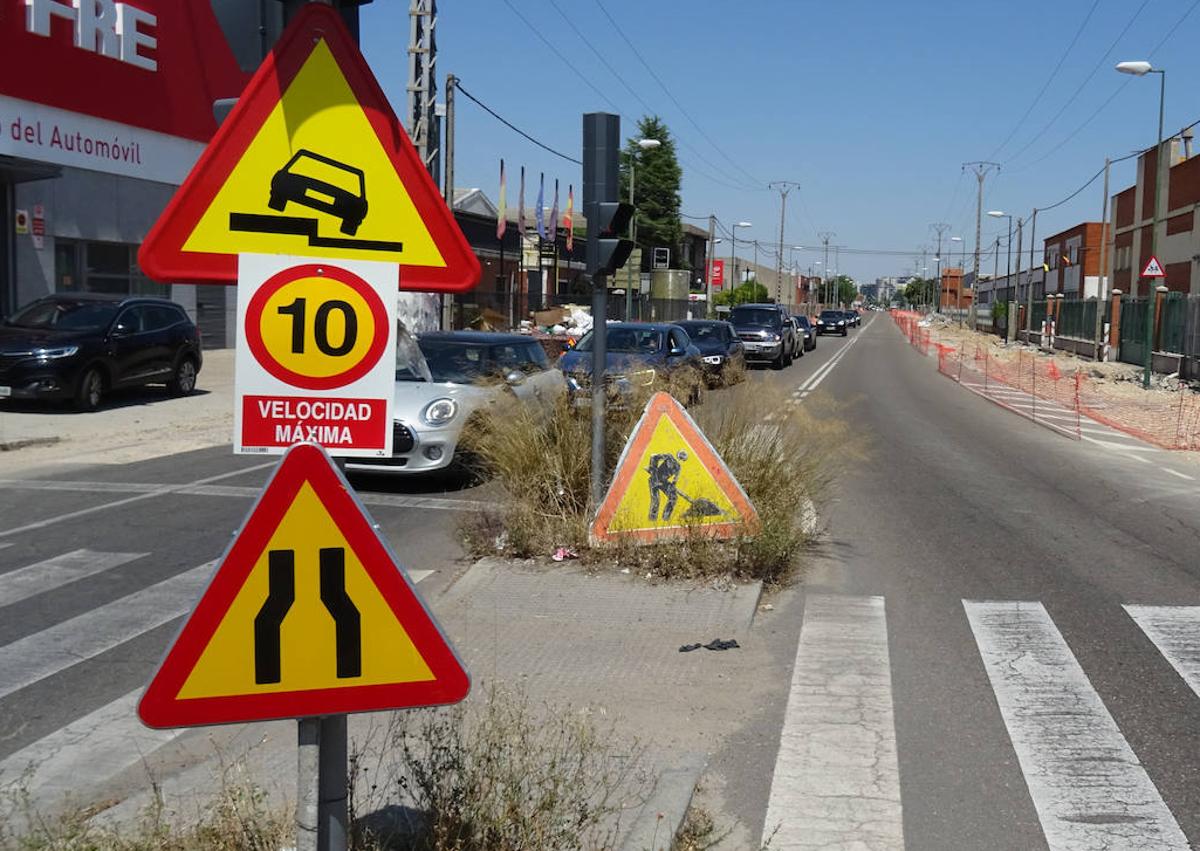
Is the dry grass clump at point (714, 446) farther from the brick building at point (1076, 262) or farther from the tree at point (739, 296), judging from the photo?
the tree at point (739, 296)

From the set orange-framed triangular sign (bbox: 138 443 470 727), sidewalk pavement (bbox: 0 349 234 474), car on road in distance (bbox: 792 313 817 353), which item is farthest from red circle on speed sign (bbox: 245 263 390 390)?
car on road in distance (bbox: 792 313 817 353)

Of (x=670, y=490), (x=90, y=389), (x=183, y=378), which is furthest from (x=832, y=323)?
(x=670, y=490)

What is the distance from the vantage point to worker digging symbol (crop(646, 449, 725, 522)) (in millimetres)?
8367

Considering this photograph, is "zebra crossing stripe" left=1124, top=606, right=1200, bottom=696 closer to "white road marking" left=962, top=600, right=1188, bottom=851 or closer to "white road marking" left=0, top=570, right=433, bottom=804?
"white road marking" left=962, top=600, right=1188, bottom=851

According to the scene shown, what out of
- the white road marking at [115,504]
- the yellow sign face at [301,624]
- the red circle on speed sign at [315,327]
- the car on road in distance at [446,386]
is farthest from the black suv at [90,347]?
the yellow sign face at [301,624]

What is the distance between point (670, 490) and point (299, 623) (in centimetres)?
559

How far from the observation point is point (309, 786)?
297cm

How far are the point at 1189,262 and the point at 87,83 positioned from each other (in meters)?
36.6

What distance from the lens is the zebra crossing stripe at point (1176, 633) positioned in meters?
6.54

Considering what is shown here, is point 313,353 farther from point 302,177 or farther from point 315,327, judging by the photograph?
point 302,177

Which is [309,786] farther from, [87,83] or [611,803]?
[87,83]

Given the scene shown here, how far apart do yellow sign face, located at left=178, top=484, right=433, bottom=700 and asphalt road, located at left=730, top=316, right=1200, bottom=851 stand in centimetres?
209

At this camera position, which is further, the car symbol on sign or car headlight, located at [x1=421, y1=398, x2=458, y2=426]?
car headlight, located at [x1=421, y1=398, x2=458, y2=426]

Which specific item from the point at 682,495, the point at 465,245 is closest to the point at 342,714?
the point at 465,245
